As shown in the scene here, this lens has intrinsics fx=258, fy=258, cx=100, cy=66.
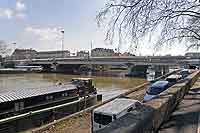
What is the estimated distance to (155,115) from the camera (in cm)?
868

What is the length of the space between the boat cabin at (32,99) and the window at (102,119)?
33.8ft

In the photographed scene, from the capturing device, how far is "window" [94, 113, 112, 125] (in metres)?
12.4

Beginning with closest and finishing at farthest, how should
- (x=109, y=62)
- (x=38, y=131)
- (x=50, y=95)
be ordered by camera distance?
(x=38, y=131), (x=50, y=95), (x=109, y=62)

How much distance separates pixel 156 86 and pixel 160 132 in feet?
41.4

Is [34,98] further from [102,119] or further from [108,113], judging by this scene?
[108,113]

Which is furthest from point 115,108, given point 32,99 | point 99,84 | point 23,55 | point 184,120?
point 23,55

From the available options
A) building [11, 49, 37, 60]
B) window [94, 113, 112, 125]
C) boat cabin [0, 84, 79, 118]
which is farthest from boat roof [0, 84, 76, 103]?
building [11, 49, 37, 60]

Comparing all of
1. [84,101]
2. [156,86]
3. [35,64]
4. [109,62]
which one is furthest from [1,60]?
[156,86]

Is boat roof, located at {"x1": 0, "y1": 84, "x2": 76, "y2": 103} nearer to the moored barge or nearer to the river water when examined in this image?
the moored barge

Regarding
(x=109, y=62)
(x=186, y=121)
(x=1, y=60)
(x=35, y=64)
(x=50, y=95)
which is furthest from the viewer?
(x=1, y=60)

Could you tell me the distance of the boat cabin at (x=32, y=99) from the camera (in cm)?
2099

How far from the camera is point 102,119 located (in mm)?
12688

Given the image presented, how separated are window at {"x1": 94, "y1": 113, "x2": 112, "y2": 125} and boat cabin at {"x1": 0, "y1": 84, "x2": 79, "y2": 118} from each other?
33.8 feet

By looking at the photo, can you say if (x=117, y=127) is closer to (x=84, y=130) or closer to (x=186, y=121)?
(x=186, y=121)
